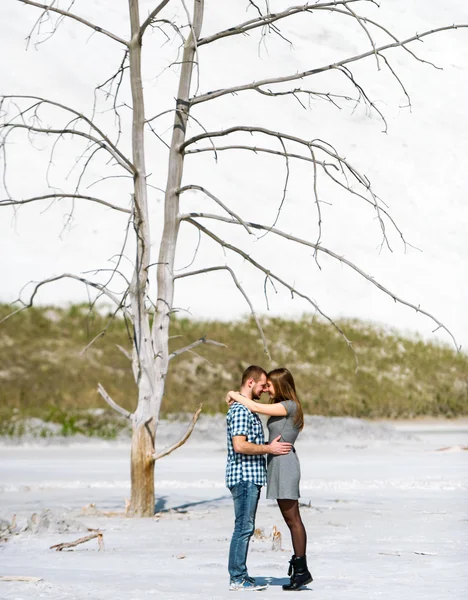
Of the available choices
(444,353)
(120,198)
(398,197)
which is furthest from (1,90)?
(444,353)

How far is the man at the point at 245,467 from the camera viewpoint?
25.4 feet

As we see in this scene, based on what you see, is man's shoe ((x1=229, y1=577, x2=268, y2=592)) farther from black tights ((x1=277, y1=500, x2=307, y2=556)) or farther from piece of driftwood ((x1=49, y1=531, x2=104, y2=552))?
piece of driftwood ((x1=49, y1=531, x2=104, y2=552))

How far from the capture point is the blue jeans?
7.77 metres

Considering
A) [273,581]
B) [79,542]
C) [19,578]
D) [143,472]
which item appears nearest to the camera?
[19,578]

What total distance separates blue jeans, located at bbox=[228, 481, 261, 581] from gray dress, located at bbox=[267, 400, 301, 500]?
12 centimetres

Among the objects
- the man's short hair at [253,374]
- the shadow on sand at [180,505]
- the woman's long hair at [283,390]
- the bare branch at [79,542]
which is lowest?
the bare branch at [79,542]

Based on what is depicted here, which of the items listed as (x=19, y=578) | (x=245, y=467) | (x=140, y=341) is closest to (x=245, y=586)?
(x=245, y=467)

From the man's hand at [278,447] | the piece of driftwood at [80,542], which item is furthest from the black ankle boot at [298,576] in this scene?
the piece of driftwood at [80,542]

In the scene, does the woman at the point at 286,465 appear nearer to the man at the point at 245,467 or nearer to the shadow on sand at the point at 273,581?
the man at the point at 245,467

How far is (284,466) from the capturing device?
782cm

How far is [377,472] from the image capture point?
19.0 meters

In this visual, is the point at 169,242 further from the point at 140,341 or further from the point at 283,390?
the point at 283,390

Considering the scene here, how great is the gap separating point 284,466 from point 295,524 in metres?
0.37

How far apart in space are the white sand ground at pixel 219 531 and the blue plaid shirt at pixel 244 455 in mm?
702
